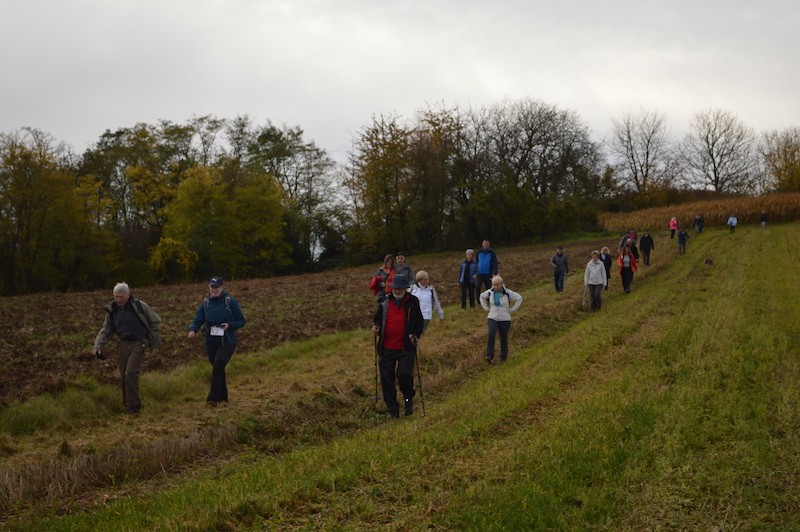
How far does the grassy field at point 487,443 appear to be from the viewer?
5.68 metres

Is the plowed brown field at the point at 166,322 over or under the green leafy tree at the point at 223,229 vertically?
under

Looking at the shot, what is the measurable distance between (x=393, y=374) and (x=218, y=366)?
9.59ft

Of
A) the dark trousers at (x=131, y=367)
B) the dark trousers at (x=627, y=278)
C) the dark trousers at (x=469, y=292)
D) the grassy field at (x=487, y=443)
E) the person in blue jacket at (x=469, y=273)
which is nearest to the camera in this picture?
the grassy field at (x=487, y=443)

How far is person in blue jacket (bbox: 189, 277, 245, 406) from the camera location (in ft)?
34.9

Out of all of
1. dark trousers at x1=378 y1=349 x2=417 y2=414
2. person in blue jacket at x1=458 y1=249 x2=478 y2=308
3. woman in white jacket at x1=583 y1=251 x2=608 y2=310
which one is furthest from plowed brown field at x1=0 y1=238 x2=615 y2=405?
dark trousers at x1=378 y1=349 x2=417 y2=414

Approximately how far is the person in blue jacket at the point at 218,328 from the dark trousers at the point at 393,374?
2.56 meters

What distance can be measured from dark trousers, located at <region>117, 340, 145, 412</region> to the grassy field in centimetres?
36

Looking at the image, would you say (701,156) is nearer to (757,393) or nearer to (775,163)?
(775,163)

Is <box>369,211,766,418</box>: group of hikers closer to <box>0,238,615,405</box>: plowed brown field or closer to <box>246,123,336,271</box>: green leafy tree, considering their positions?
<box>0,238,615,405</box>: plowed brown field

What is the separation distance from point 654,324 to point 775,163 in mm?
77041

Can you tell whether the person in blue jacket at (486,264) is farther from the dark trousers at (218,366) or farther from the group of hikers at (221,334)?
the dark trousers at (218,366)

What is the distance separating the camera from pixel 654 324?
51.1 ft

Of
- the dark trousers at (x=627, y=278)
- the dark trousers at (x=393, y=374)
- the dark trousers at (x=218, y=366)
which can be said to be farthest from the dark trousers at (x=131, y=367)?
the dark trousers at (x=627, y=278)

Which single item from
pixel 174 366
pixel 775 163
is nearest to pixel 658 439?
pixel 174 366
